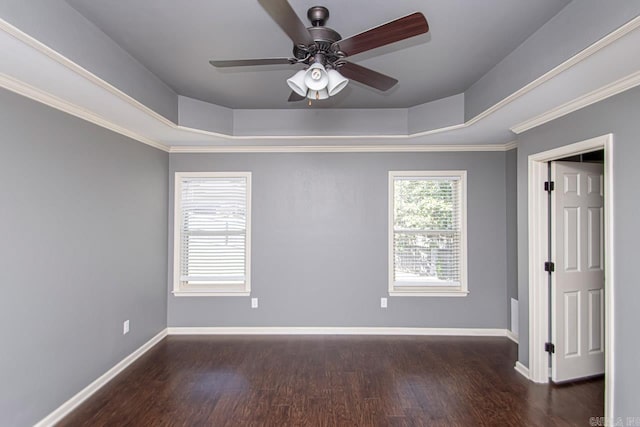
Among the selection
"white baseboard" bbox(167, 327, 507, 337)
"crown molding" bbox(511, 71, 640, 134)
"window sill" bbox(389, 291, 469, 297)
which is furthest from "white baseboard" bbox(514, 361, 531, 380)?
"crown molding" bbox(511, 71, 640, 134)

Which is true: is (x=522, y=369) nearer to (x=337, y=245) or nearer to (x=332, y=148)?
(x=337, y=245)

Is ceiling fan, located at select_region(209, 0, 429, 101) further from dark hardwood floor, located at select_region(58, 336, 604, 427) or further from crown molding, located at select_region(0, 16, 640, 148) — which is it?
dark hardwood floor, located at select_region(58, 336, 604, 427)

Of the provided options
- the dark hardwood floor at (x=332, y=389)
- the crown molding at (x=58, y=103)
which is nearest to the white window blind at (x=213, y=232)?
the dark hardwood floor at (x=332, y=389)

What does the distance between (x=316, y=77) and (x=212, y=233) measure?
3.08 metres

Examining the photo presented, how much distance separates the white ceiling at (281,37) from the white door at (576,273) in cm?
138

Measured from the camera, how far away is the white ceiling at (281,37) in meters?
1.96

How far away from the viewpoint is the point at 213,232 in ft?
14.2

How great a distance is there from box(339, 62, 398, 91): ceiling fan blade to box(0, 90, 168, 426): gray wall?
7.21ft

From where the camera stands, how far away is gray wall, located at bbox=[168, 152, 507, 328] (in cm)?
427

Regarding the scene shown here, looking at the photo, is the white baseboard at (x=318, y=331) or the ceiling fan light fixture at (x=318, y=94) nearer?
the ceiling fan light fixture at (x=318, y=94)

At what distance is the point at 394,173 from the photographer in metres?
4.30

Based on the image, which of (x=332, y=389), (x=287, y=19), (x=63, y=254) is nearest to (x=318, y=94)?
(x=287, y=19)

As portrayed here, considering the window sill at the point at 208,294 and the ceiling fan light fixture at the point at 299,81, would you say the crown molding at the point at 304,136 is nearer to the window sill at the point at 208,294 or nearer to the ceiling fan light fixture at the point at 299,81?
the ceiling fan light fixture at the point at 299,81

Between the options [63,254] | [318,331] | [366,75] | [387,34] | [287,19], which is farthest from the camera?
[318,331]
